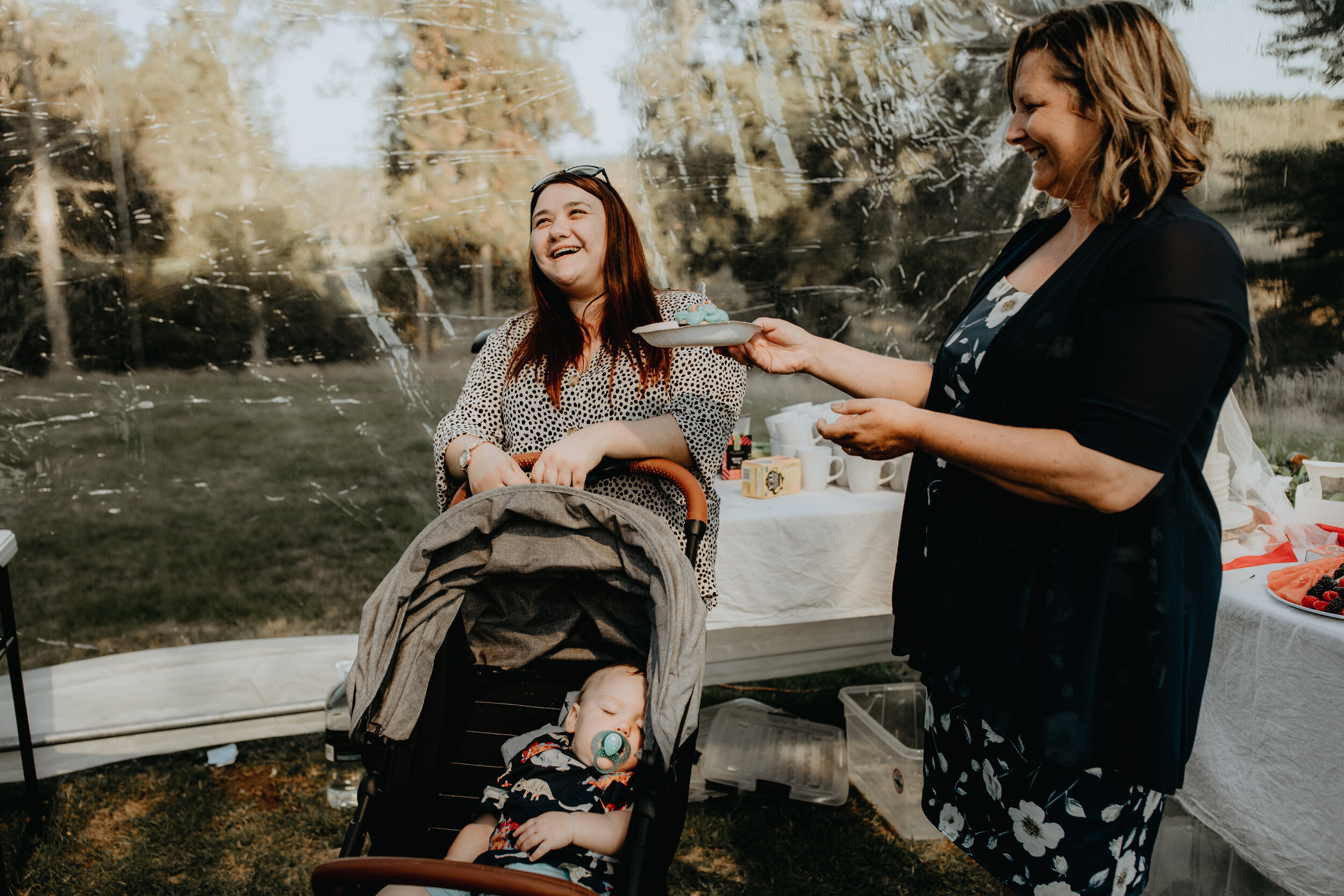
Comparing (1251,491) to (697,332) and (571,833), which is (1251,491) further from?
(571,833)

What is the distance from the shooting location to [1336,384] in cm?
292

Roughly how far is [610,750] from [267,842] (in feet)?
5.96

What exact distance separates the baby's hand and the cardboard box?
165cm

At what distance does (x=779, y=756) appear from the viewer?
3.01 m

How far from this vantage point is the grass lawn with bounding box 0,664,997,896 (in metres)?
2.47

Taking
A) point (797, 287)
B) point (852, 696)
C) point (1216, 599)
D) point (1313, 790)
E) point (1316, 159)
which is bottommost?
point (852, 696)

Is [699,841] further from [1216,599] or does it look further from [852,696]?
[1216,599]

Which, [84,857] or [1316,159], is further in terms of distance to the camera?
[1316,159]

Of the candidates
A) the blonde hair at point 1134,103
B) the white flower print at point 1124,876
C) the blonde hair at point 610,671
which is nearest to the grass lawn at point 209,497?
the blonde hair at point 610,671

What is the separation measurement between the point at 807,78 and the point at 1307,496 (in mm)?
2578

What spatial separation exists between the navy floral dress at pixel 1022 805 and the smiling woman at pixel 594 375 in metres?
0.62

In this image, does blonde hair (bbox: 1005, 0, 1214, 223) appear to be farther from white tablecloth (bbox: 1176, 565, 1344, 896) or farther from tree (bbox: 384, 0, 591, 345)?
tree (bbox: 384, 0, 591, 345)

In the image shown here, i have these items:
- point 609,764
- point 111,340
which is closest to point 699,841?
point 609,764

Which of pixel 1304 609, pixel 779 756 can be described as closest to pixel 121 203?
pixel 779 756
